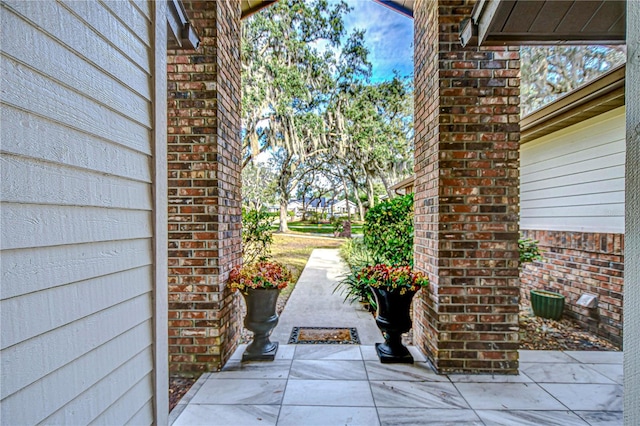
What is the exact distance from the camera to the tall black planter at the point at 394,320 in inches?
103

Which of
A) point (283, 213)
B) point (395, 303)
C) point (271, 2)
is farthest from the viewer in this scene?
point (283, 213)

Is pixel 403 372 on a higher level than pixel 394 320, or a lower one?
lower

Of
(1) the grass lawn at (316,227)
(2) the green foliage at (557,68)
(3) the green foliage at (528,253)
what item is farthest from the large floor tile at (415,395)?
(1) the grass lawn at (316,227)

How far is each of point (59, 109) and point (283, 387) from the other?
2.15 m

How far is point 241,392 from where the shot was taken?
2.22 m

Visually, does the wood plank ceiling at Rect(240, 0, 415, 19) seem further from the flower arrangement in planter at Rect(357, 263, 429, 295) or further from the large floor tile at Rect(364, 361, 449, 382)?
the large floor tile at Rect(364, 361, 449, 382)

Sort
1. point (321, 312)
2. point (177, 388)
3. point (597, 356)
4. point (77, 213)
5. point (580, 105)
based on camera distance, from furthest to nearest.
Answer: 1. point (321, 312)
2. point (580, 105)
3. point (597, 356)
4. point (177, 388)
5. point (77, 213)

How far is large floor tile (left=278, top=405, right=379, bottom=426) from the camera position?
6.23 feet

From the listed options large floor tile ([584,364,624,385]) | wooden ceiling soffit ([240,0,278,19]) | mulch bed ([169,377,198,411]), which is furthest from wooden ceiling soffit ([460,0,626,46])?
mulch bed ([169,377,198,411])

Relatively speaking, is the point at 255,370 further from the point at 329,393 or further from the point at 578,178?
the point at 578,178

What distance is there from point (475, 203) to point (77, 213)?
252 centimetres

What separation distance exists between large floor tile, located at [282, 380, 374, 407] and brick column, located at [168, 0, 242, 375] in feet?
2.34

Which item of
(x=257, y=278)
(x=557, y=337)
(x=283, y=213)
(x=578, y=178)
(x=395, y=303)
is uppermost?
(x=578, y=178)

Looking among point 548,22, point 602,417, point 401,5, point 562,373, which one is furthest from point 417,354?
point 401,5
